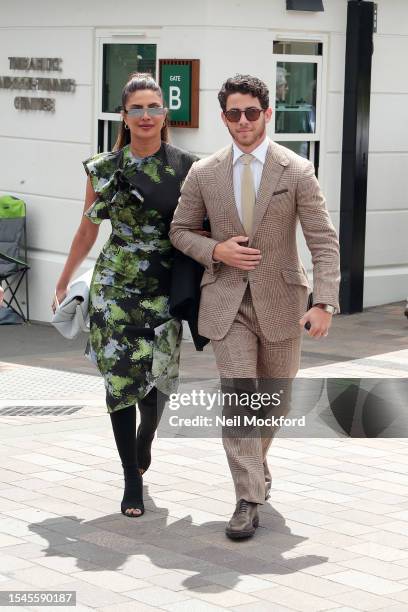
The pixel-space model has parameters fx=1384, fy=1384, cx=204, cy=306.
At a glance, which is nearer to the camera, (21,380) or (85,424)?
(85,424)

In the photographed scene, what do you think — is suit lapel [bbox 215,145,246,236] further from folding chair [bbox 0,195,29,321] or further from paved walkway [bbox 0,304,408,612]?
folding chair [bbox 0,195,29,321]

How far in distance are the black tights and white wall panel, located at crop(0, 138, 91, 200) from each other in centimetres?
595

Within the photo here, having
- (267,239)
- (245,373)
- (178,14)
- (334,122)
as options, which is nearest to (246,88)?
(267,239)

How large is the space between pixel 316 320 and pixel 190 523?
1.09 meters

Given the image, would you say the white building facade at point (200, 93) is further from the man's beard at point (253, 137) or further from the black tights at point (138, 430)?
the man's beard at point (253, 137)

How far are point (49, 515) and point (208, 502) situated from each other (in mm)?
754

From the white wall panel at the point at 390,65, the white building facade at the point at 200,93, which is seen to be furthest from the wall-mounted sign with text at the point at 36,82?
the white wall panel at the point at 390,65

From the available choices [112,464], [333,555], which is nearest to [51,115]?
[112,464]

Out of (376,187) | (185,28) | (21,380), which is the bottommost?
(21,380)

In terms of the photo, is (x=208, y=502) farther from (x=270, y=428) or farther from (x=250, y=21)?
(x=250, y=21)

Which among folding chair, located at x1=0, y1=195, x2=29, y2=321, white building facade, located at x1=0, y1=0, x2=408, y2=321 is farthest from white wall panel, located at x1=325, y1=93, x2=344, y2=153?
folding chair, located at x1=0, y1=195, x2=29, y2=321

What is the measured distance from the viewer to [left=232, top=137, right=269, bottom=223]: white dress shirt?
5.97 metres

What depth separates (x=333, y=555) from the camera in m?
5.66

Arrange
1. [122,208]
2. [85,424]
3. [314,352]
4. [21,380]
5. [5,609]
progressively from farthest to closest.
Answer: [314,352] → [21,380] → [85,424] → [122,208] → [5,609]
